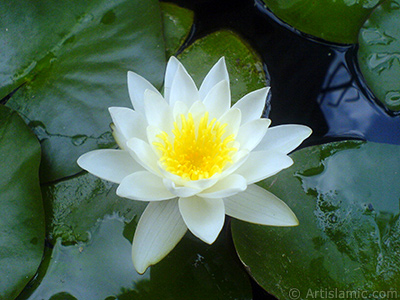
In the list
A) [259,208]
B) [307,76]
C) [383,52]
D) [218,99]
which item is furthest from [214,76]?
[383,52]

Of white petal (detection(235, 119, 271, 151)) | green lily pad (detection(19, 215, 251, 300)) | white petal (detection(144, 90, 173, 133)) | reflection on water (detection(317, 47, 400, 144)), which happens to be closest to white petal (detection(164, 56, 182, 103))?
white petal (detection(144, 90, 173, 133))

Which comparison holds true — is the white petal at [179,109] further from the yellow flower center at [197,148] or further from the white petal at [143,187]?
the white petal at [143,187]

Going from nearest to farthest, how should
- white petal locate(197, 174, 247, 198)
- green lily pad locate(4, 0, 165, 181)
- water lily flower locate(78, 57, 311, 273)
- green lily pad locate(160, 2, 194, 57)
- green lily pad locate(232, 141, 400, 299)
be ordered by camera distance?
white petal locate(197, 174, 247, 198) → water lily flower locate(78, 57, 311, 273) → green lily pad locate(232, 141, 400, 299) → green lily pad locate(4, 0, 165, 181) → green lily pad locate(160, 2, 194, 57)

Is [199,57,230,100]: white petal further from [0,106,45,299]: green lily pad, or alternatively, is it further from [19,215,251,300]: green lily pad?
[0,106,45,299]: green lily pad

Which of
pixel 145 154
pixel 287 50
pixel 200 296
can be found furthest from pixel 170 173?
pixel 287 50

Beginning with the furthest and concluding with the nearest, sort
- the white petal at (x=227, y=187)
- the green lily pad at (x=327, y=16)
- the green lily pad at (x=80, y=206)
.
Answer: the green lily pad at (x=327, y=16) < the green lily pad at (x=80, y=206) < the white petal at (x=227, y=187)

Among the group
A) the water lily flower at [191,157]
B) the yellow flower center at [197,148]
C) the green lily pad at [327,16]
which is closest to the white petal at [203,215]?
the water lily flower at [191,157]

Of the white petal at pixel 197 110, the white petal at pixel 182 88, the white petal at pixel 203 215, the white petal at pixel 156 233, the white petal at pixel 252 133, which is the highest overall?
the white petal at pixel 182 88
